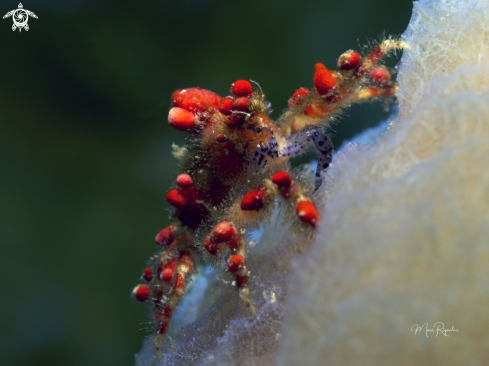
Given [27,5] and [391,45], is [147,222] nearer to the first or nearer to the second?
[27,5]

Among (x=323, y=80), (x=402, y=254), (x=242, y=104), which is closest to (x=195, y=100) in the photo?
(x=242, y=104)

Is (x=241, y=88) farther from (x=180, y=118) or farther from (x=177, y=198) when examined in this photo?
(x=177, y=198)

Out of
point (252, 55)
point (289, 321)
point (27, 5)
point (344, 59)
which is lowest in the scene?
point (289, 321)

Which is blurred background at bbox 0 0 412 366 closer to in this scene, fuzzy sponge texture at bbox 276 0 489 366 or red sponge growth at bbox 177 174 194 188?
red sponge growth at bbox 177 174 194 188

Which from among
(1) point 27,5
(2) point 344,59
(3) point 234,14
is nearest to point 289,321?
(2) point 344,59

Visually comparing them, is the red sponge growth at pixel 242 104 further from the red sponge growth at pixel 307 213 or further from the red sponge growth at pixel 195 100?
the red sponge growth at pixel 307 213
